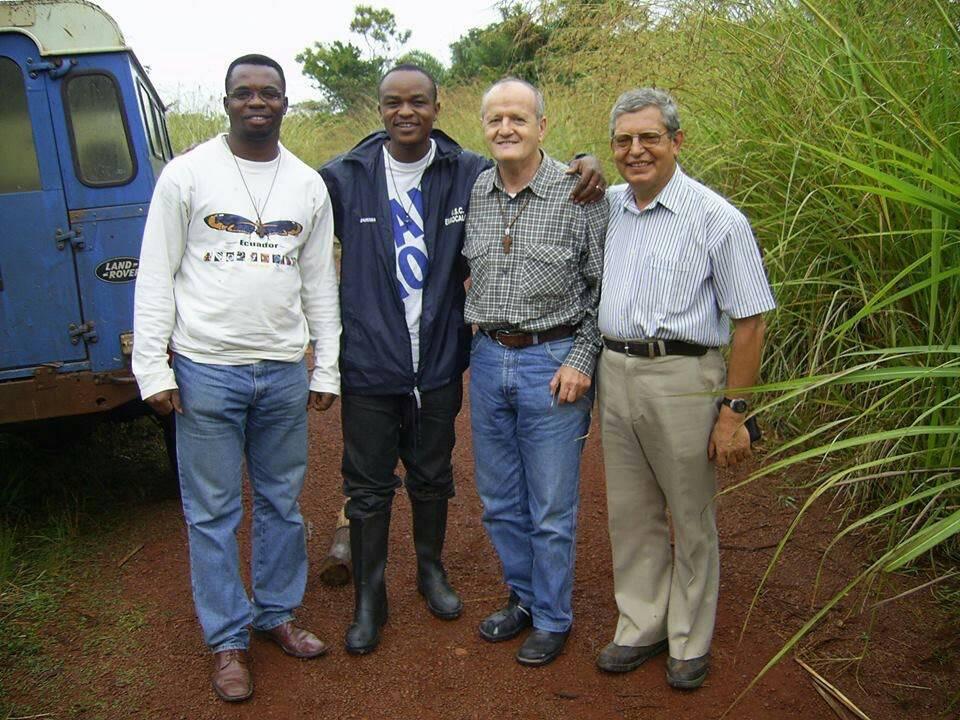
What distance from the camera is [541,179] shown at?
328 centimetres

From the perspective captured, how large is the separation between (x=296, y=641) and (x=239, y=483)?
680 millimetres

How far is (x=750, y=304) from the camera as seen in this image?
293cm

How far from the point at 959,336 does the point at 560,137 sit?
6.03m

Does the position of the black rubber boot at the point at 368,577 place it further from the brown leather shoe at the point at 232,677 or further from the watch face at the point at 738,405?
the watch face at the point at 738,405

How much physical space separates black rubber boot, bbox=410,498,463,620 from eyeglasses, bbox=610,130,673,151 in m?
1.62

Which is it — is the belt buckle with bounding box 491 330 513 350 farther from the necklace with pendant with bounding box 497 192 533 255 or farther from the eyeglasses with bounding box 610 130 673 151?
the eyeglasses with bounding box 610 130 673 151

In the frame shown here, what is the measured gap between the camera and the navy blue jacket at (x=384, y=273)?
3453 mm

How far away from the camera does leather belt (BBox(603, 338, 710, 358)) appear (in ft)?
9.99

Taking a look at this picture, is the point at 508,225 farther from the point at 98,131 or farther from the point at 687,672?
the point at 98,131

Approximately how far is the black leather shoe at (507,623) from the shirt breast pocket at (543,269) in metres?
1.25

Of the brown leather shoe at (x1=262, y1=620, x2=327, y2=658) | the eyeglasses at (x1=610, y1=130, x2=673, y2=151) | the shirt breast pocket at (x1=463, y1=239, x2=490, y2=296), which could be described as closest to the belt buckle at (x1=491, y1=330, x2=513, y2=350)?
the shirt breast pocket at (x1=463, y1=239, x2=490, y2=296)

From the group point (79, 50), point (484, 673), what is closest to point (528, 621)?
point (484, 673)

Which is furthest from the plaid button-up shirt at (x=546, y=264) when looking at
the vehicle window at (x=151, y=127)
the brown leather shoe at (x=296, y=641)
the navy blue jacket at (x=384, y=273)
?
the vehicle window at (x=151, y=127)

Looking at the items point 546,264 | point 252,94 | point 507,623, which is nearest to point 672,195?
point 546,264
